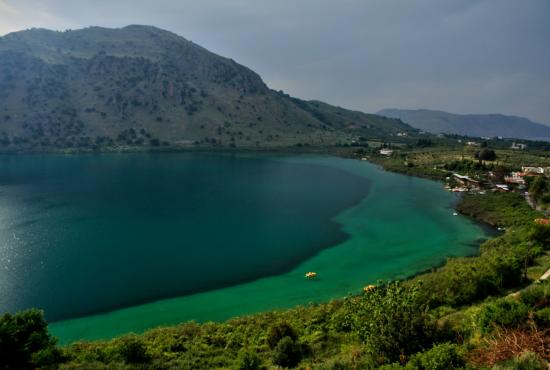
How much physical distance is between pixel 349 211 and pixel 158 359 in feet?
213

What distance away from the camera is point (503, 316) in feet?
58.8

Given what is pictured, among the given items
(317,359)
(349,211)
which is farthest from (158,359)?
(349,211)

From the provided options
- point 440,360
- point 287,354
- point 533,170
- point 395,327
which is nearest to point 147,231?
point 287,354

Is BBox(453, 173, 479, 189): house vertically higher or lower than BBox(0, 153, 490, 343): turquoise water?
higher

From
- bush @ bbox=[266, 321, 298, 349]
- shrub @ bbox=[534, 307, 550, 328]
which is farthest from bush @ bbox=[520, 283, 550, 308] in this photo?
bush @ bbox=[266, 321, 298, 349]

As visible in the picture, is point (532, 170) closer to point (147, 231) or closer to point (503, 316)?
point (147, 231)

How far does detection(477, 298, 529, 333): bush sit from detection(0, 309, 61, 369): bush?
2384 centimetres

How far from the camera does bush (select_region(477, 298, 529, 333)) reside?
17453 mm

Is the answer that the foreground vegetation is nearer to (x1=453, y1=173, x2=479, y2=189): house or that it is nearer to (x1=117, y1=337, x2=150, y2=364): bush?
(x1=117, y1=337, x2=150, y2=364): bush

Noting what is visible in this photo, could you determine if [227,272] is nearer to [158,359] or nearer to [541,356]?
[158,359]

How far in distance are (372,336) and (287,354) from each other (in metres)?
7.02

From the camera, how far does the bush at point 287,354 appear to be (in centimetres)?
2252

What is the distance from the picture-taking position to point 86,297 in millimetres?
41031

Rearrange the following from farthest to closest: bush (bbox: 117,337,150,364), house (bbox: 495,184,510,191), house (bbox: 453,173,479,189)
Result: house (bbox: 453,173,479,189) < house (bbox: 495,184,510,191) < bush (bbox: 117,337,150,364)
